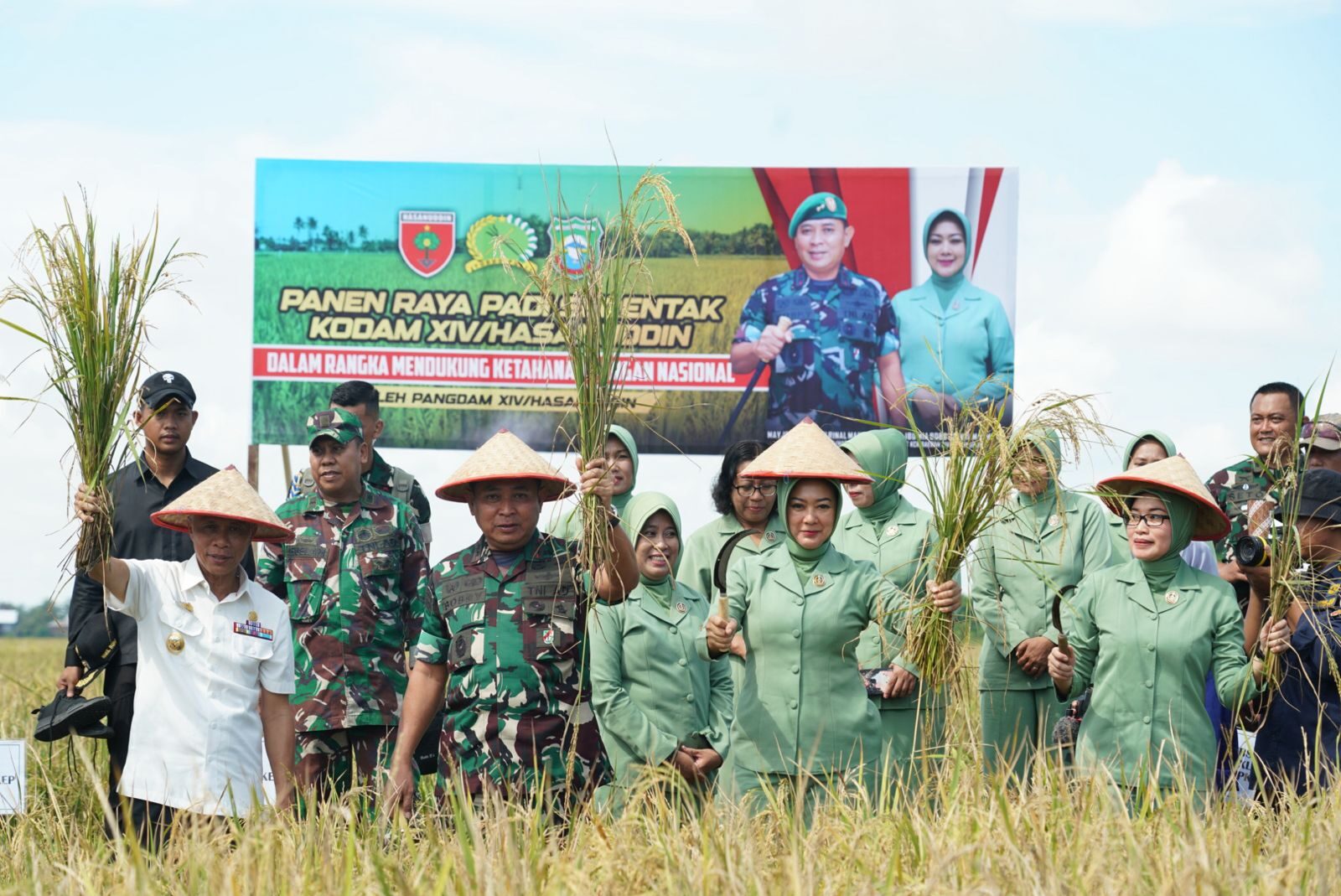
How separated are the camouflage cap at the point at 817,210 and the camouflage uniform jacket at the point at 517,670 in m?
5.65

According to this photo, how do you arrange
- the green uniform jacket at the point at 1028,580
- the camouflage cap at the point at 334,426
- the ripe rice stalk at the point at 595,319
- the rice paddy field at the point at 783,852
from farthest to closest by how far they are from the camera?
the green uniform jacket at the point at 1028,580 → the camouflage cap at the point at 334,426 → the ripe rice stalk at the point at 595,319 → the rice paddy field at the point at 783,852

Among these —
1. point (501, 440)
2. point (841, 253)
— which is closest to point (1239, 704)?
point (501, 440)

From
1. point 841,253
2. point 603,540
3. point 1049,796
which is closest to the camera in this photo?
point 1049,796

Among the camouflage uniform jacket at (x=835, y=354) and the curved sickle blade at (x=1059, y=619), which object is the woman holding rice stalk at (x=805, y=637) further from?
the camouflage uniform jacket at (x=835, y=354)

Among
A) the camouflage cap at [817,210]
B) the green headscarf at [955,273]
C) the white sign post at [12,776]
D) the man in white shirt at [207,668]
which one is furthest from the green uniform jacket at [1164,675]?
the camouflage cap at [817,210]

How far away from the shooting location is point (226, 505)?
481cm

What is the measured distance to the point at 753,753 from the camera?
5109 millimetres

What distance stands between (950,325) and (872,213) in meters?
0.94

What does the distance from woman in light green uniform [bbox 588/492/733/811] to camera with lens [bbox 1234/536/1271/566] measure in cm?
195

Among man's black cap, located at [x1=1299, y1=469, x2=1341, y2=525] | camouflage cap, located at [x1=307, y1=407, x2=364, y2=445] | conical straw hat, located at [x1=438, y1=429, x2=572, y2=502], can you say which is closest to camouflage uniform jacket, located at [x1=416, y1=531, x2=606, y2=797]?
conical straw hat, located at [x1=438, y1=429, x2=572, y2=502]

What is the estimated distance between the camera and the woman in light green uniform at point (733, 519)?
6.30 metres

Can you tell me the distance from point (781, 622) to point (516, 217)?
18.6 ft

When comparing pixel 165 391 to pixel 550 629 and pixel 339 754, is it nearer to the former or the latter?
pixel 339 754

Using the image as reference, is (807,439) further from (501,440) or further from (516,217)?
(516,217)
